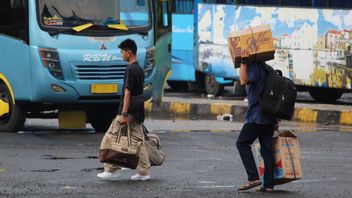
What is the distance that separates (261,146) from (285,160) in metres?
0.26

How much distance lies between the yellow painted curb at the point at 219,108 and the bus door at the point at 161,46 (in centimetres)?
356

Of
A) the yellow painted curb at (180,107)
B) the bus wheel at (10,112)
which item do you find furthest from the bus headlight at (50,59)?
the yellow painted curb at (180,107)

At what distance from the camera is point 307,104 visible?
20.6m

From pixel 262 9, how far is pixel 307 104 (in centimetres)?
231

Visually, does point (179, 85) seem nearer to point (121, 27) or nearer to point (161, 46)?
point (161, 46)

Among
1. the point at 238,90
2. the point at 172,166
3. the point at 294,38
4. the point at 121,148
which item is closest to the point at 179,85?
the point at 238,90

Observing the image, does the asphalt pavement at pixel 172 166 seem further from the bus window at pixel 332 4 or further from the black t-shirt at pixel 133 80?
the bus window at pixel 332 4

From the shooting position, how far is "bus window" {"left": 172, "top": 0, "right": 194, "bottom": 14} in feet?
80.3

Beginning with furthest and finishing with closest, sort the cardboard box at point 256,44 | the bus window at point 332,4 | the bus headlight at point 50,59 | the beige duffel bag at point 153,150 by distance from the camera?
the bus window at point 332,4, the bus headlight at point 50,59, the beige duffel bag at point 153,150, the cardboard box at point 256,44

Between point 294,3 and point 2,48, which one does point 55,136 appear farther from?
point 294,3

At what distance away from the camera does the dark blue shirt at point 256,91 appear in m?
9.43

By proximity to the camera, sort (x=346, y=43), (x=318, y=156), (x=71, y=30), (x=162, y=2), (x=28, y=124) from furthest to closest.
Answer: (x=346, y=43)
(x=28, y=124)
(x=162, y=2)
(x=71, y=30)
(x=318, y=156)

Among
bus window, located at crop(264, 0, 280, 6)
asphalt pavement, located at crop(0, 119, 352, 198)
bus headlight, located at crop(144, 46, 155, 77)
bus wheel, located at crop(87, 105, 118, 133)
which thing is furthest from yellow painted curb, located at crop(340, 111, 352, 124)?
bus wheel, located at crop(87, 105, 118, 133)

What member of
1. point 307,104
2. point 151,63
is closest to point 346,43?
point 307,104
